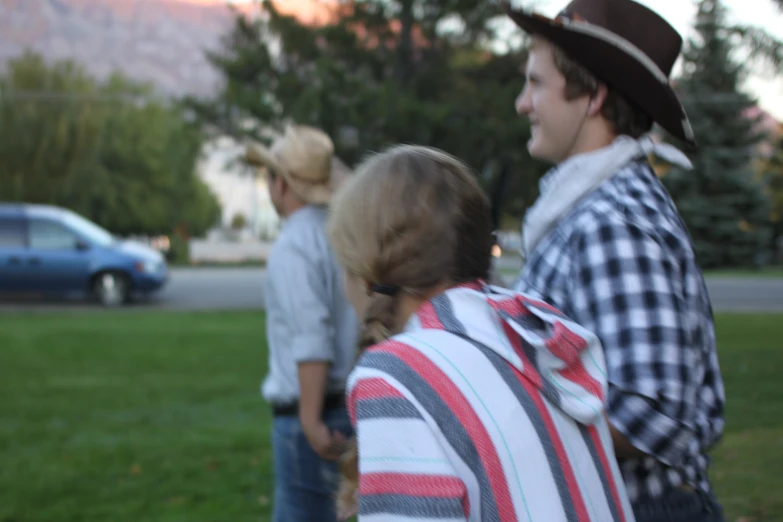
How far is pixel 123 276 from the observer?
1759cm

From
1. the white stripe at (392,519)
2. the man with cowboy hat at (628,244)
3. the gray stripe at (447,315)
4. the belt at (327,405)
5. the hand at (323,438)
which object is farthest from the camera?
the belt at (327,405)

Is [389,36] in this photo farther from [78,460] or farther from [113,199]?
[113,199]

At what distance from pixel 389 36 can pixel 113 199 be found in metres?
30.8

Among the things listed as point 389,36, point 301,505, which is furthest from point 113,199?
point 301,505

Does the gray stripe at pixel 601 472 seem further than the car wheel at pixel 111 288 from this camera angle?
No

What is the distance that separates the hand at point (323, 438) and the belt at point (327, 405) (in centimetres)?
9

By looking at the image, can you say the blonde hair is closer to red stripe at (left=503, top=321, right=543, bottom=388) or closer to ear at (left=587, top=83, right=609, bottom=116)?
red stripe at (left=503, top=321, right=543, bottom=388)

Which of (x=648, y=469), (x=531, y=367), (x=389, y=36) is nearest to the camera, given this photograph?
(x=531, y=367)

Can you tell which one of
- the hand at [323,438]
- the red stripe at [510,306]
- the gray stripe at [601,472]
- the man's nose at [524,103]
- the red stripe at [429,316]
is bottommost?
the hand at [323,438]

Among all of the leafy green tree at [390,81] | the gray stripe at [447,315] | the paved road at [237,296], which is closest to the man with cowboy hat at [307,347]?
the gray stripe at [447,315]

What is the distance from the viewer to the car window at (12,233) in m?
17.2

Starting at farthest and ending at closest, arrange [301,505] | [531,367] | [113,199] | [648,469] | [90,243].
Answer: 1. [113,199]
2. [90,243]
3. [301,505]
4. [648,469]
5. [531,367]

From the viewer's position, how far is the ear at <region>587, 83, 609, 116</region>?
1.75 meters

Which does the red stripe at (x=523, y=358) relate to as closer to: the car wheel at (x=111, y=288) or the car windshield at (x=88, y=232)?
the car wheel at (x=111, y=288)
